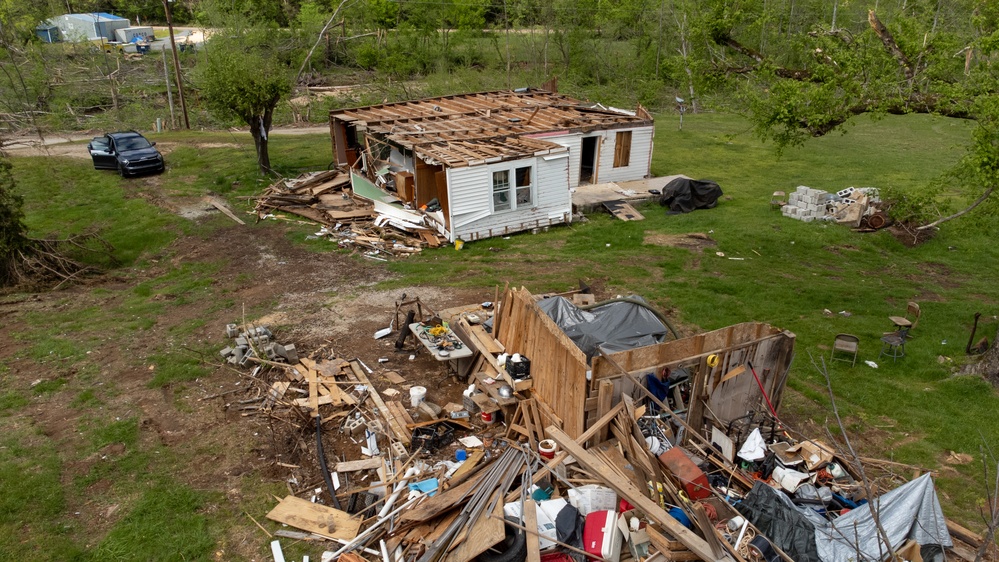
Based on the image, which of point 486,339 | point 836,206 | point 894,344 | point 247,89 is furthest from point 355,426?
point 836,206

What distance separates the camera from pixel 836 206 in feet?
72.4

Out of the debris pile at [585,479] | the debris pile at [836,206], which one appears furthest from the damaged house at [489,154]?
the debris pile at [585,479]

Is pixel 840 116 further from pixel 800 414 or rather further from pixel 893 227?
pixel 893 227

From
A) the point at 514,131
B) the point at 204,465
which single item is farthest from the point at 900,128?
the point at 204,465

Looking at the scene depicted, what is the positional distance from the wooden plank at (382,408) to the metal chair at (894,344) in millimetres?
10228

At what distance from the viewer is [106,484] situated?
912cm

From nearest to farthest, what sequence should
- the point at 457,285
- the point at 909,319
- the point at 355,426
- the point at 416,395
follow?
the point at 355,426
the point at 416,395
the point at 909,319
the point at 457,285

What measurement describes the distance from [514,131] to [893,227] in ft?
43.5

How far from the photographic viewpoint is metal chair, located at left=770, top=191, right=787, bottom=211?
917 inches

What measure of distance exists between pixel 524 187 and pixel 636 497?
14220mm

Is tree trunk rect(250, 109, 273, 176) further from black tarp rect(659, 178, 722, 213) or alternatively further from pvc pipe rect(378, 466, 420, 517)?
pvc pipe rect(378, 466, 420, 517)

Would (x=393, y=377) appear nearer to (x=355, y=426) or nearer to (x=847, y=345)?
(x=355, y=426)

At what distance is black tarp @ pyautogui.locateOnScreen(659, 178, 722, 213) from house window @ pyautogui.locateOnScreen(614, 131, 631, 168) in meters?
2.78

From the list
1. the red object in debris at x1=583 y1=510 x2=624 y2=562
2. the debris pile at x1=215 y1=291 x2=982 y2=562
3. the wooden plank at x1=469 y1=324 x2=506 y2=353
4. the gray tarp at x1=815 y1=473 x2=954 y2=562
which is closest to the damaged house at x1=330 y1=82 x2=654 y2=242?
the wooden plank at x1=469 y1=324 x2=506 y2=353
